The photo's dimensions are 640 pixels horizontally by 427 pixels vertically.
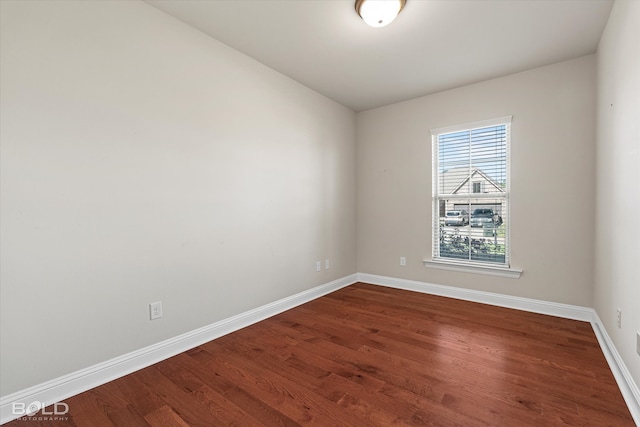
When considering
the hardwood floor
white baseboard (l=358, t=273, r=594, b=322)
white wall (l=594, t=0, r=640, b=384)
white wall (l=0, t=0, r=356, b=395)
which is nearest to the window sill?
white baseboard (l=358, t=273, r=594, b=322)

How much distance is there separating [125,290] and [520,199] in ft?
12.3

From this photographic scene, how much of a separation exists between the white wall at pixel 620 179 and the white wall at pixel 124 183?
106 inches

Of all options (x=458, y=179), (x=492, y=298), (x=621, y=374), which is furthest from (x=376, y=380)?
(x=458, y=179)

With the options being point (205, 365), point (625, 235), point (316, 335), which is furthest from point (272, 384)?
point (625, 235)

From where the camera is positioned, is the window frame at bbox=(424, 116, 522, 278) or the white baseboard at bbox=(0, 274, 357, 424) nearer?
the white baseboard at bbox=(0, 274, 357, 424)

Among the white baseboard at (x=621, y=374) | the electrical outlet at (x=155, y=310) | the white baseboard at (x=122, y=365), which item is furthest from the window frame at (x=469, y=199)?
the electrical outlet at (x=155, y=310)

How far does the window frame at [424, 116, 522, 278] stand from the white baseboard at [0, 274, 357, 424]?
214 cm

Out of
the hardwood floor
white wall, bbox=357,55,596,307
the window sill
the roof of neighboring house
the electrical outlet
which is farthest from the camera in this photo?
the roof of neighboring house

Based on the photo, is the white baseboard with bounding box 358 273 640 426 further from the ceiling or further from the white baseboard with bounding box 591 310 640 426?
the ceiling

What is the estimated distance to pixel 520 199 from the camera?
3.18 metres

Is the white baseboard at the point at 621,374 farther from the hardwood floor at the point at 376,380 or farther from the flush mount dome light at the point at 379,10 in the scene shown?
the flush mount dome light at the point at 379,10

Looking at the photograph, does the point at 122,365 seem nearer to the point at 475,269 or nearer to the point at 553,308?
the point at 475,269

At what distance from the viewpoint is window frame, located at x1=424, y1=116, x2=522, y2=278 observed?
3256 millimetres

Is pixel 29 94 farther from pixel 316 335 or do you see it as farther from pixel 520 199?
pixel 520 199
